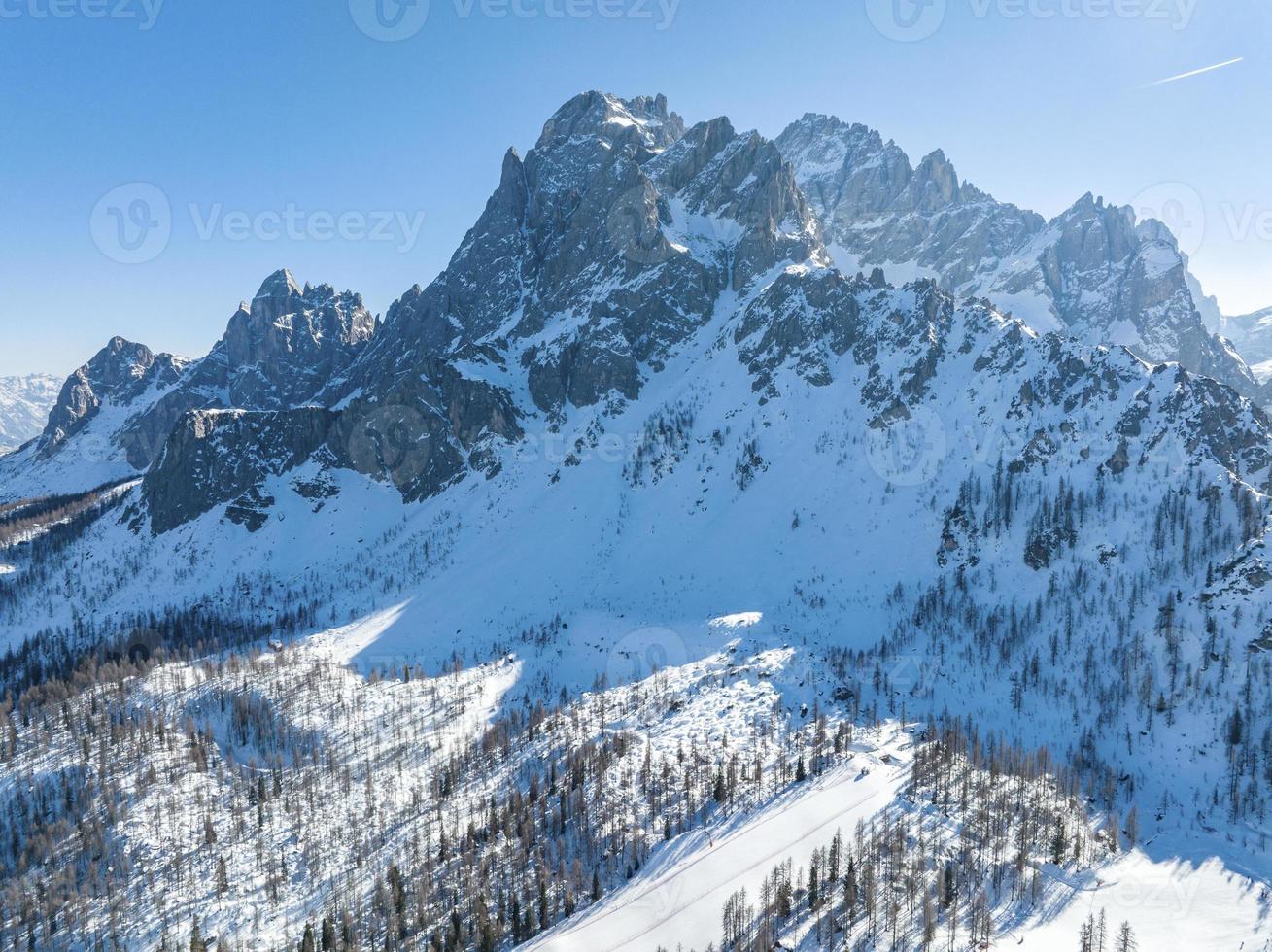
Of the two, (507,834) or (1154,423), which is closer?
(507,834)

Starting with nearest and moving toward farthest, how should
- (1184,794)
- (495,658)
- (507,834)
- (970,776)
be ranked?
(507,834) < (970,776) < (1184,794) < (495,658)

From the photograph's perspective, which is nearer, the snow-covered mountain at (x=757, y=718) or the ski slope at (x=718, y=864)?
the ski slope at (x=718, y=864)

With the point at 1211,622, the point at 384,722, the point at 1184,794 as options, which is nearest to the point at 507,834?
the point at 384,722

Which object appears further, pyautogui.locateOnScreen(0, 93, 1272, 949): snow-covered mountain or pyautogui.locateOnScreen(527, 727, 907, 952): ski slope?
pyautogui.locateOnScreen(0, 93, 1272, 949): snow-covered mountain

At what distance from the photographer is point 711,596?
534 ft

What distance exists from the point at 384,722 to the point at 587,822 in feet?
159

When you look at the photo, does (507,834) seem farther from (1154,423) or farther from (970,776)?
(1154,423)

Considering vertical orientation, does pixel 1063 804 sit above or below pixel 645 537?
below

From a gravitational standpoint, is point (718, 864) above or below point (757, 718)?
below

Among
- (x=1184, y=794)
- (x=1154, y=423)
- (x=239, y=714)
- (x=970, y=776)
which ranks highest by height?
(x=1154, y=423)

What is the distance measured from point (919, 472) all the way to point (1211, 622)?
7099 cm

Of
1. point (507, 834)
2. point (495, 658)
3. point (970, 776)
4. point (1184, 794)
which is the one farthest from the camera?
point (495, 658)

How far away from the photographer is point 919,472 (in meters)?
182

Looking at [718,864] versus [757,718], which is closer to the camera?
[718,864]
